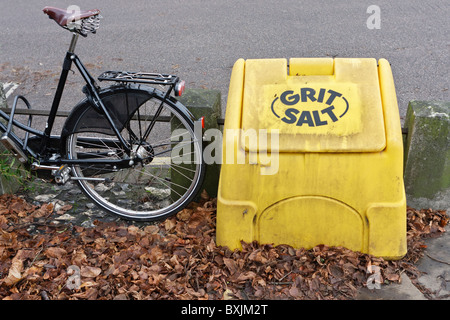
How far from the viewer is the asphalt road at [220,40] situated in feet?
21.0

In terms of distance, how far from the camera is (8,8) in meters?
8.91

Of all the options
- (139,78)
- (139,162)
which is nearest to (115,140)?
(139,162)

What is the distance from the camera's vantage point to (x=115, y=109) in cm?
358

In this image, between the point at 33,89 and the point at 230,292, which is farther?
the point at 33,89

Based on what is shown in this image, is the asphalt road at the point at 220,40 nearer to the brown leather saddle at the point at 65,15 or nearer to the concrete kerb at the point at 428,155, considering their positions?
the concrete kerb at the point at 428,155

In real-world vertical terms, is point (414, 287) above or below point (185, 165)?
below

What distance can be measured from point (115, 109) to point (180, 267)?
1193mm

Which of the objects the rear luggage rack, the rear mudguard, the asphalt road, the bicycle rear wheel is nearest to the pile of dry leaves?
Result: the bicycle rear wheel

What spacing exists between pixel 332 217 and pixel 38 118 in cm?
384

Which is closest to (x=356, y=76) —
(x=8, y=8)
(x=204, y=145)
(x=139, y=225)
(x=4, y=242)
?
(x=204, y=145)

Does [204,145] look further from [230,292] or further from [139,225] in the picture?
[230,292]

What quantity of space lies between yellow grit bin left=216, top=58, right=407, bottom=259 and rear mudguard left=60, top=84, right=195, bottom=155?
539 millimetres

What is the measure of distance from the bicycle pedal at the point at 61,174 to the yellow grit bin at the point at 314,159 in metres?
1.30

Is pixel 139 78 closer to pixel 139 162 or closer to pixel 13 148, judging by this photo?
pixel 139 162
